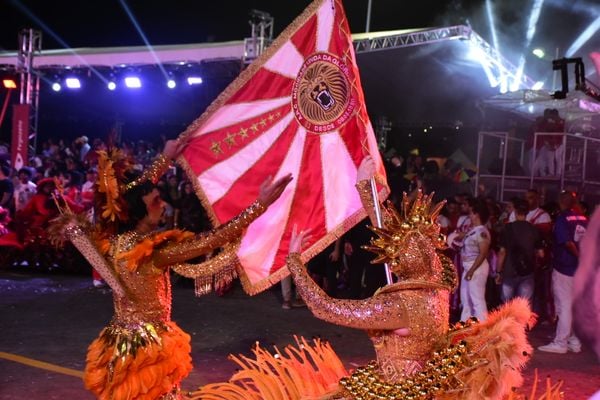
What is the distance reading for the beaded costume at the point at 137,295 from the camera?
4.12 metres

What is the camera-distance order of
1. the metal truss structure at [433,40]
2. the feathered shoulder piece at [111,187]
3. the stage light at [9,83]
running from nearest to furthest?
the feathered shoulder piece at [111,187] < the metal truss structure at [433,40] < the stage light at [9,83]

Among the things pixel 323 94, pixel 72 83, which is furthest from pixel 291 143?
pixel 72 83

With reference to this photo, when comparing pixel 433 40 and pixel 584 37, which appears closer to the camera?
pixel 433 40

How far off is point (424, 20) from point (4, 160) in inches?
499

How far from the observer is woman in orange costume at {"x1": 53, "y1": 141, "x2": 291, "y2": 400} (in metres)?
4.14

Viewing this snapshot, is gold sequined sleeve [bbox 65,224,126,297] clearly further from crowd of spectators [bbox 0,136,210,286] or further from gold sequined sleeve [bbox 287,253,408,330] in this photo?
crowd of spectators [bbox 0,136,210,286]

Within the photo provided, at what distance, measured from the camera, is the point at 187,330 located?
8906mm

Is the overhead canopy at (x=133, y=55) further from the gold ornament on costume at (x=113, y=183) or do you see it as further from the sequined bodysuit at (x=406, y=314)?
the sequined bodysuit at (x=406, y=314)

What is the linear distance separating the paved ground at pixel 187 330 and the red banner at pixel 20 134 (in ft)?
19.6

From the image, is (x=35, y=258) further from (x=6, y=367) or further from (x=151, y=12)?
(x=151, y=12)

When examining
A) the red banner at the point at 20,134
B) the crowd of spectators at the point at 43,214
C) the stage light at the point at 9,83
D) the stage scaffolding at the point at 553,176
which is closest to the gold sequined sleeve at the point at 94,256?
the crowd of spectators at the point at 43,214

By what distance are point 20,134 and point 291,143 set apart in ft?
45.9

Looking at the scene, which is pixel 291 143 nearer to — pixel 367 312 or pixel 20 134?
pixel 367 312

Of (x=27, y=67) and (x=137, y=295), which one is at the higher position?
(x=27, y=67)
